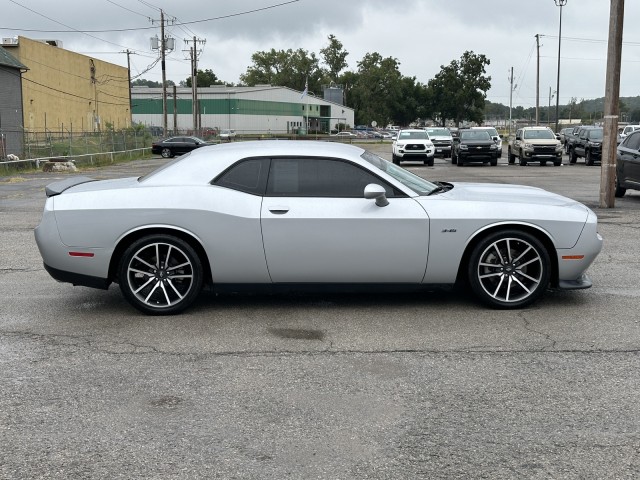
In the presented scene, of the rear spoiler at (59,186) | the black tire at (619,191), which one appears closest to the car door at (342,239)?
the rear spoiler at (59,186)

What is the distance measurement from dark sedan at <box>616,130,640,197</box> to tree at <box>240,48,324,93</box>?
154m

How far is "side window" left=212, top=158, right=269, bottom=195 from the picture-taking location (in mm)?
6422

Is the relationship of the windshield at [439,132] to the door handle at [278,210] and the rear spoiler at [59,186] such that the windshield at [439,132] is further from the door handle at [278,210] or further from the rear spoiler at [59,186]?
the door handle at [278,210]

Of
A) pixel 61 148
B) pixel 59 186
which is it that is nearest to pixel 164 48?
pixel 61 148

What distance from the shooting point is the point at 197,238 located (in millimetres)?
6281

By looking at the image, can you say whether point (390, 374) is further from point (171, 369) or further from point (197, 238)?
point (197, 238)

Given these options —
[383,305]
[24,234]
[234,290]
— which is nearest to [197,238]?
[234,290]

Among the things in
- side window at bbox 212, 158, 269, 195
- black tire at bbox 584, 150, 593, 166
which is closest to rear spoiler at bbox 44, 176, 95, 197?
side window at bbox 212, 158, 269, 195

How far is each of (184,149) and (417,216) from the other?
42.9 m

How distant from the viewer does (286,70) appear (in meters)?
168

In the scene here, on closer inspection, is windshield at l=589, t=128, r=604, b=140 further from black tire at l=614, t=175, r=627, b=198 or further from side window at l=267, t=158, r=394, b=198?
side window at l=267, t=158, r=394, b=198

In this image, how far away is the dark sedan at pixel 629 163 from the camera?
50.0 feet

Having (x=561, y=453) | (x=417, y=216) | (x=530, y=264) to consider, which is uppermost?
Answer: (x=417, y=216)

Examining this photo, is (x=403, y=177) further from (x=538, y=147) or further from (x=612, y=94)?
(x=538, y=147)
